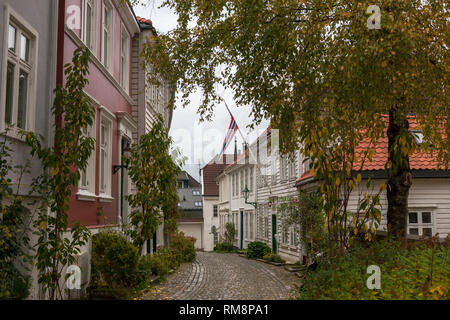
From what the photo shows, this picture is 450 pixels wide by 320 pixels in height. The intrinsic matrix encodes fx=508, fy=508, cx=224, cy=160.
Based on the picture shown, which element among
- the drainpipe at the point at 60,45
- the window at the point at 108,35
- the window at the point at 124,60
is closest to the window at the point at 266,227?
the window at the point at 124,60

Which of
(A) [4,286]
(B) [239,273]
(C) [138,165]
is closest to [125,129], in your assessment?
(C) [138,165]

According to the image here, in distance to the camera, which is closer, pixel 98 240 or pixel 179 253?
pixel 98 240

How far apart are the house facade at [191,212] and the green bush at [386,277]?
38.6 m

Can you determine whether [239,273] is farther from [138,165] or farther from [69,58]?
[69,58]

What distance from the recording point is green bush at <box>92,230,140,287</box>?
32.8ft

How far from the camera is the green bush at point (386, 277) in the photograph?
4539mm

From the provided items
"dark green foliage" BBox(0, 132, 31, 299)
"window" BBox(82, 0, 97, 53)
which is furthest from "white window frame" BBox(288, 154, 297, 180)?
"dark green foliage" BBox(0, 132, 31, 299)

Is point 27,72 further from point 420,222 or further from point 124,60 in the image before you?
point 420,222

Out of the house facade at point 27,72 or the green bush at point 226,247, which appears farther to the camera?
the green bush at point 226,247

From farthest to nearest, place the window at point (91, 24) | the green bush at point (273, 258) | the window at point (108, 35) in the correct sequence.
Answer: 1. the green bush at point (273, 258)
2. the window at point (108, 35)
3. the window at point (91, 24)

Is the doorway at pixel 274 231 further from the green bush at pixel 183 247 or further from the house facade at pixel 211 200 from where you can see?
the house facade at pixel 211 200

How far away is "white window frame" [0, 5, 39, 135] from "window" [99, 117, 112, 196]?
4.42 meters
